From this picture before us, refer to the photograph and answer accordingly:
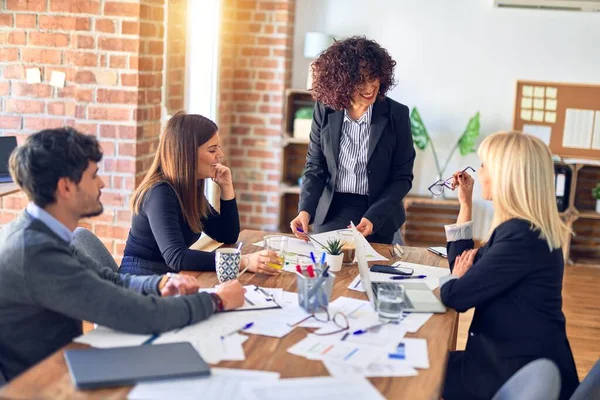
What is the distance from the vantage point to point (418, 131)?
6.16 m

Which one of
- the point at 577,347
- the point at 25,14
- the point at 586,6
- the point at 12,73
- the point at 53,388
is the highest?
the point at 586,6

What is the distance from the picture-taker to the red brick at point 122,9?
407 centimetres

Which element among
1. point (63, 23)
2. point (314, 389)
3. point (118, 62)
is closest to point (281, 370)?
point (314, 389)

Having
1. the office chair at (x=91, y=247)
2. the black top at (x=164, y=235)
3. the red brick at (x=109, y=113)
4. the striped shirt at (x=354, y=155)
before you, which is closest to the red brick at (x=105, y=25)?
the red brick at (x=109, y=113)

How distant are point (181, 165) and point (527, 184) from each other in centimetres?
118

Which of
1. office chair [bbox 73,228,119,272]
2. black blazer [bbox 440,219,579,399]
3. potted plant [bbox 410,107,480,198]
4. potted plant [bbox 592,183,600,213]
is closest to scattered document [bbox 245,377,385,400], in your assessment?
black blazer [bbox 440,219,579,399]

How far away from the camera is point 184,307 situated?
82.0 inches

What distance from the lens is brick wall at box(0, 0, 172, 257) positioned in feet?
13.5

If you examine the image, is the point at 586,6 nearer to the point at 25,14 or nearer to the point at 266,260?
the point at 25,14

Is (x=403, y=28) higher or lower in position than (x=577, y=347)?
higher

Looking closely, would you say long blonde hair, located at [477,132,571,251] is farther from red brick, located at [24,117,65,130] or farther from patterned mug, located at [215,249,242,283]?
red brick, located at [24,117,65,130]

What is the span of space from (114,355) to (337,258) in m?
1.09

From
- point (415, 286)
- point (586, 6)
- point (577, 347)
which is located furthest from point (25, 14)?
point (586, 6)

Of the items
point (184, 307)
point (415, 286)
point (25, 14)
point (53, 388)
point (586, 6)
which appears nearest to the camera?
point (53, 388)
